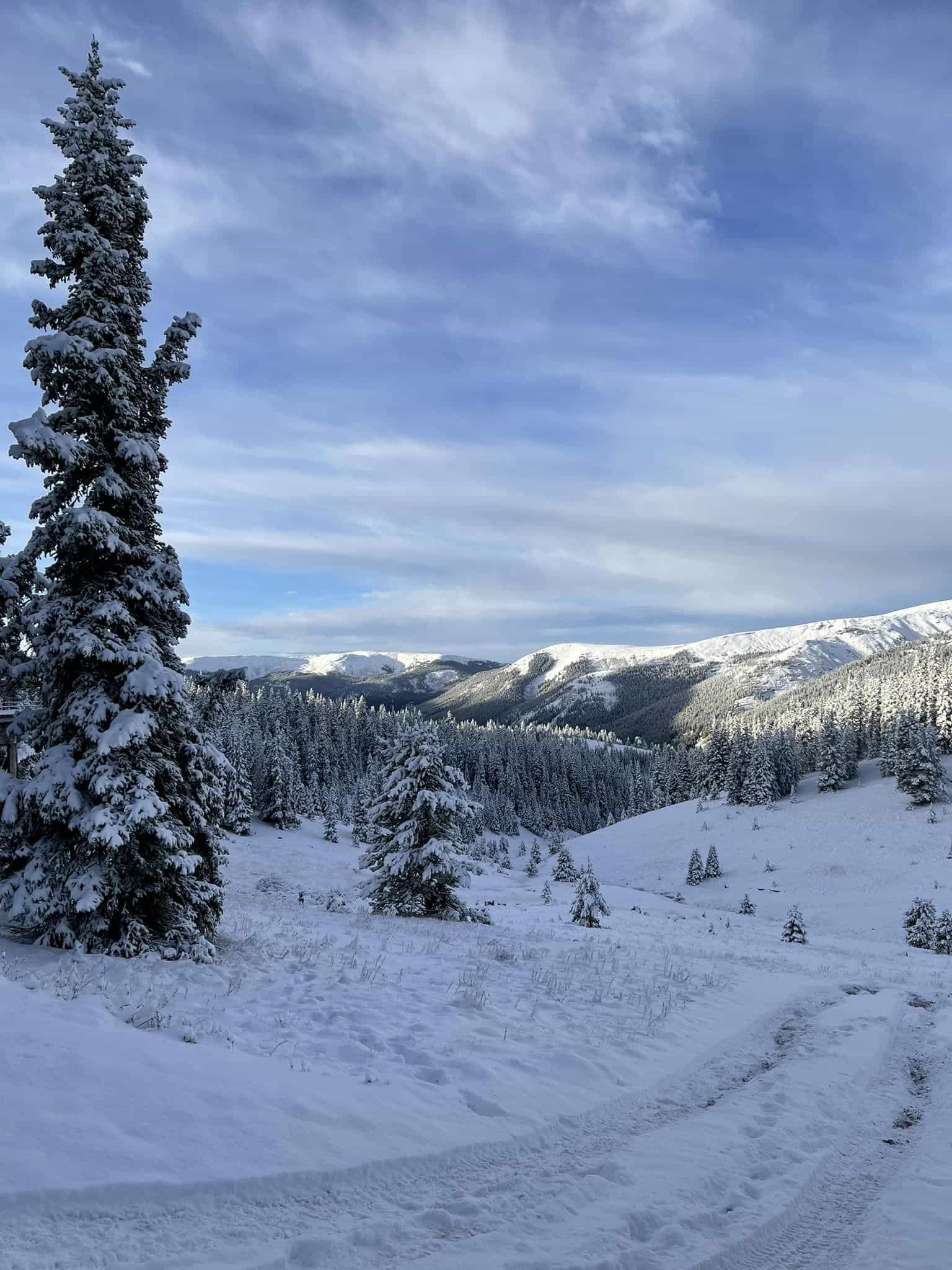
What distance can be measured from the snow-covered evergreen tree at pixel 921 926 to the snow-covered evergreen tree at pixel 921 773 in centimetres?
4123

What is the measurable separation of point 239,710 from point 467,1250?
102512mm

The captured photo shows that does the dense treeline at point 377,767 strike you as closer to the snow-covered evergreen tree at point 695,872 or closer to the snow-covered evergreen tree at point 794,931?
the snow-covered evergreen tree at point 695,872

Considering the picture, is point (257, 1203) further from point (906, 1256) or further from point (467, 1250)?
point (906, 1256)

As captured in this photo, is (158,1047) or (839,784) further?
(839,784)

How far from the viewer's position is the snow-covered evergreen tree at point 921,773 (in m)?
66.9

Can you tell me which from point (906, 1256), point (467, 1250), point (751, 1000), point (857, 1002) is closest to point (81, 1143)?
point (467, 1250)

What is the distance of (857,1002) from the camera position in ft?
40.9

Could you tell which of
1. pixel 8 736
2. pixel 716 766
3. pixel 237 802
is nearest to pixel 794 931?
pixel 237 802

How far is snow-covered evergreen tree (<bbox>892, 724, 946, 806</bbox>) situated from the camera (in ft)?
220

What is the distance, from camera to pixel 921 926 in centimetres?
3047

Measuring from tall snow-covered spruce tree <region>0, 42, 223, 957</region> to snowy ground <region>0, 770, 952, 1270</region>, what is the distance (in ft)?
3.81

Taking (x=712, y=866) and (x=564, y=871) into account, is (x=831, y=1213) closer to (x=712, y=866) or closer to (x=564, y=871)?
(x=564, y=871)

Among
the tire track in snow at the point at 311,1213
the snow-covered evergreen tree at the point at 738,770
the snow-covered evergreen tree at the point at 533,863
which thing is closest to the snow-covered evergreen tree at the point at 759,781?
the snow-covered evergreen tree at the point at 738,770

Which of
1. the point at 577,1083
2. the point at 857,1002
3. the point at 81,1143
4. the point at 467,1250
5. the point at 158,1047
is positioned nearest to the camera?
the point at 467,1250
